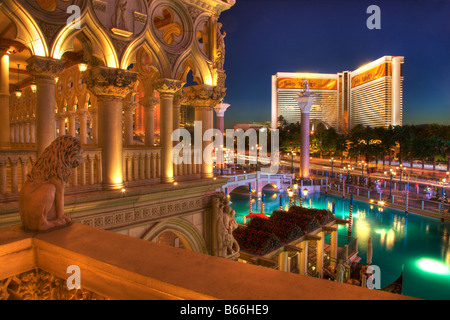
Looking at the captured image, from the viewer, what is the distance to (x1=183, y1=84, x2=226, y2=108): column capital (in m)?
8.80

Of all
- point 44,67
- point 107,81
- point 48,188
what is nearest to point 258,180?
point 107,81

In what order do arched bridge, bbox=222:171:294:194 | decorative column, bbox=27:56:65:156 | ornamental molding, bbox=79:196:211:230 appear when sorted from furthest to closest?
1. arched bridge, bbox=222:171:294:194
2. ornamental molding, bbox=79:196:211:230
3. decorative column, bbox=27:56:65:156

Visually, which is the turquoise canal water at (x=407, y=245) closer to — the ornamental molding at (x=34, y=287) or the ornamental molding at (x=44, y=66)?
the ornamental molding at (x=44, y=66)

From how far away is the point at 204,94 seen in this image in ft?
28.9

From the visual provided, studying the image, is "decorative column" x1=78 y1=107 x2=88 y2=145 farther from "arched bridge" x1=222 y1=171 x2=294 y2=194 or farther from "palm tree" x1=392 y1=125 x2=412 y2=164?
"palm tree" x1=392 y1=125 x2=412 y2=164

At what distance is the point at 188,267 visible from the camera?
7.38 ft

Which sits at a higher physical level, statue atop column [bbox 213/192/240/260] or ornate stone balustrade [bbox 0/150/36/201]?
ornate stone balustrade [bbox 0/150/36/201]

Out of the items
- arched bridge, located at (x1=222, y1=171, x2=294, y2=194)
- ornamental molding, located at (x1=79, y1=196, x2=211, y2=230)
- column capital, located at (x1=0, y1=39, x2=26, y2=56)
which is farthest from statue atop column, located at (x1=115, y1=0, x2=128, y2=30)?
arched bridge, located at (x1=222, y1=171, x2=294, y2=194)

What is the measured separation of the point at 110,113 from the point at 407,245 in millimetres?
21512

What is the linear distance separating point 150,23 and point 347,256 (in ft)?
43.8

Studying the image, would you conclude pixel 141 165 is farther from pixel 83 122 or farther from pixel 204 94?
pixel 83 122
